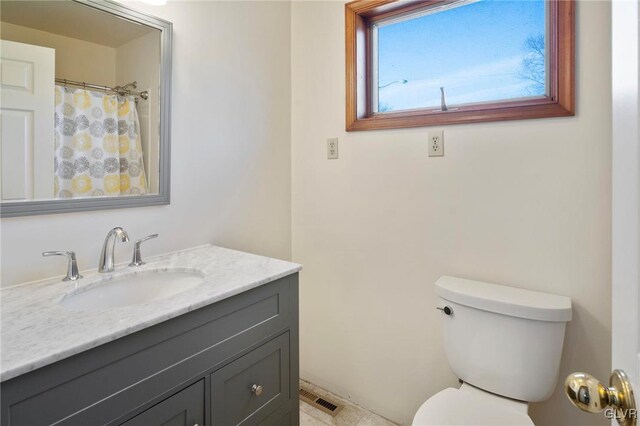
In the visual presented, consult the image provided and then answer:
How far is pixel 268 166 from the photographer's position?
6.06 feet

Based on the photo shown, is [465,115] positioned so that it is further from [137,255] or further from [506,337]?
[137,255]

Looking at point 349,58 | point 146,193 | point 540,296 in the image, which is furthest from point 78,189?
point 540,296

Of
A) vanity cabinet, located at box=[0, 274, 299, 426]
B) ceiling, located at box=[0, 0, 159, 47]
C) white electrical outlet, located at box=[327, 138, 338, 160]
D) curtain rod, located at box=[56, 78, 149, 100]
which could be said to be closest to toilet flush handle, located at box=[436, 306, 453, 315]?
vanity cabinet, located at box=[0, 274, 299, 426]

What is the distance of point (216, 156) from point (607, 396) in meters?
1.51

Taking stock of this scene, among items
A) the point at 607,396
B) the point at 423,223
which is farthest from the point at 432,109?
the point at 607,396

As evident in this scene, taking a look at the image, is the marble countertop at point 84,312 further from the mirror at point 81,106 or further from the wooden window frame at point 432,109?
the wooden window frame at point 432,109

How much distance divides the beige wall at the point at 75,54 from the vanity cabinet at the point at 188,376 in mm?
913

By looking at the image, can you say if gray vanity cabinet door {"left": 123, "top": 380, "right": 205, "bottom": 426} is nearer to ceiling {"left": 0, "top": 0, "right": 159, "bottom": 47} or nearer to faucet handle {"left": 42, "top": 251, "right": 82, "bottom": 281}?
faucet handle {"left": 42, "top": 251, "right": 82, "bottom": 281}

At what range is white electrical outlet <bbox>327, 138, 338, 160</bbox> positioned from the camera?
1787mm

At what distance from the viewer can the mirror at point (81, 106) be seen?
1012 mm

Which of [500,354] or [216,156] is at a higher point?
[216,156]

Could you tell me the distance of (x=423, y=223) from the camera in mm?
1539

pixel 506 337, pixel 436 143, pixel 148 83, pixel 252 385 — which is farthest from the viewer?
Result: pixel 436 143

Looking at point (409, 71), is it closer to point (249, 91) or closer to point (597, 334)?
point (249, 91)
